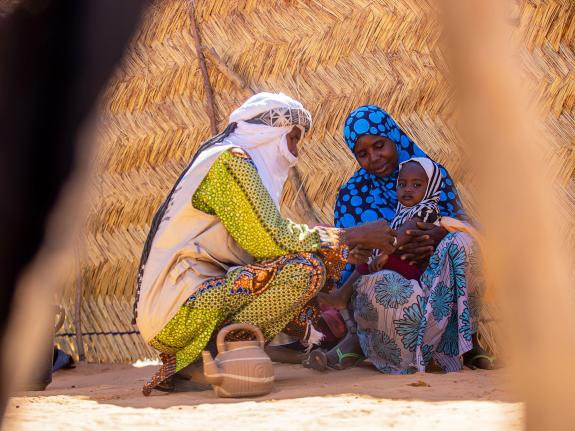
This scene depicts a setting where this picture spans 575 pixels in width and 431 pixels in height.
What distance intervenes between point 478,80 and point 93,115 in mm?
586

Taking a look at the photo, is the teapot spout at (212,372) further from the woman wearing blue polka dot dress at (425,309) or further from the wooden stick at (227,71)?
the wooden stick at (227,71)

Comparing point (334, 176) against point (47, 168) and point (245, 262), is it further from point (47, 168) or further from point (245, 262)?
point (47, 168)

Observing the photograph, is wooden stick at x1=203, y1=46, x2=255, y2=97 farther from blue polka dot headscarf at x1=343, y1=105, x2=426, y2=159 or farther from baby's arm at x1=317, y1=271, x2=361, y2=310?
baby's arm at x1=317, y1=271, x2=361, y2=310

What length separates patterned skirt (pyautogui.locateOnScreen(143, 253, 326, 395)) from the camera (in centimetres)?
351

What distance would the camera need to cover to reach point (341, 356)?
4191 mm

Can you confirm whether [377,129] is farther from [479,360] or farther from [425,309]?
[479,360]

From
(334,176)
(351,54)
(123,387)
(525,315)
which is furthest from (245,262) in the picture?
(525,315)

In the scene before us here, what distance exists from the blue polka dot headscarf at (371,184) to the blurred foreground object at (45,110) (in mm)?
3204

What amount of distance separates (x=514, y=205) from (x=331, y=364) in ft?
10.4

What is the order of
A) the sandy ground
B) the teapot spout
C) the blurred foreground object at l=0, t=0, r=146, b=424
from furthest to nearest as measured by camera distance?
the teapot spout
the sandy ground
the blurred foreground object at l=0, t=0, r=146, b=424

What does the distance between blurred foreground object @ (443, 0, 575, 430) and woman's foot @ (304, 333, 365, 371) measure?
2953mm

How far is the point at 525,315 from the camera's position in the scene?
1135mm

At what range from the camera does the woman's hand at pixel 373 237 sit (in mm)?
3578

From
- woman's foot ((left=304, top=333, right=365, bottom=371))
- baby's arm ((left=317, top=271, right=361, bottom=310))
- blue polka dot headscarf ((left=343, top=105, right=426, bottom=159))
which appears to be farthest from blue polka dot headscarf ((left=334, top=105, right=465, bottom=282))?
woman's foot ((left=304, top=333, right=365, bottom=371))
